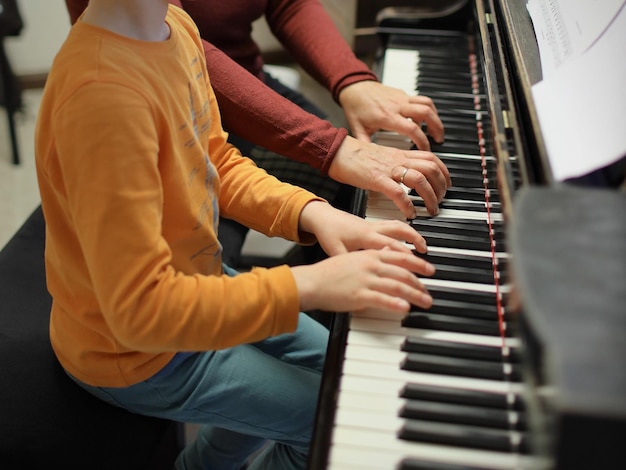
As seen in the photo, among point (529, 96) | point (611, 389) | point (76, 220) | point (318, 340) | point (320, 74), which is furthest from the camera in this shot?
point (320, 74)

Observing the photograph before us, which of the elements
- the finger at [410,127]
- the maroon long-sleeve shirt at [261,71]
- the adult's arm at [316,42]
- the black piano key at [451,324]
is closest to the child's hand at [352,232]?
the black piano key at [451,324]

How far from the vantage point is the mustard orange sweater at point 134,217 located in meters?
0.81

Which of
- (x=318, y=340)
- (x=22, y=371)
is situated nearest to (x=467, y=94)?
(x=318, y=340)

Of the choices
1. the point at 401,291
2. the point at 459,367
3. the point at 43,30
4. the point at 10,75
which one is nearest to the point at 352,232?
the point at 401,291

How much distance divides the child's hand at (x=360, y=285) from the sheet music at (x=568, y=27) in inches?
16.0

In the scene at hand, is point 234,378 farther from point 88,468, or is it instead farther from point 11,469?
point 11,469

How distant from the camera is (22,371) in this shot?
1150 mm

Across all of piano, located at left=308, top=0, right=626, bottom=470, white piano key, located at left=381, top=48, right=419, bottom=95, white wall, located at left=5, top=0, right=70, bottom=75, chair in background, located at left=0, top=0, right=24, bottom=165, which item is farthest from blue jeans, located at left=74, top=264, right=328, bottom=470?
white wall, located at left=5, top=0, right=70, bottom=75

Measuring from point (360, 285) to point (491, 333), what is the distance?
0.62 feet

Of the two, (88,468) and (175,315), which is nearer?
(175,315)

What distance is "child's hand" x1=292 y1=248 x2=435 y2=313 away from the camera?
0.93 meters

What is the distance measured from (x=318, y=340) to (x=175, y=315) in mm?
442

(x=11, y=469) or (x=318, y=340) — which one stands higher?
(x=318, y=340)

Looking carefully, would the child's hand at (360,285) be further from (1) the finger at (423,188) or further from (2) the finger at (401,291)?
(1) the finger at (423,188)
